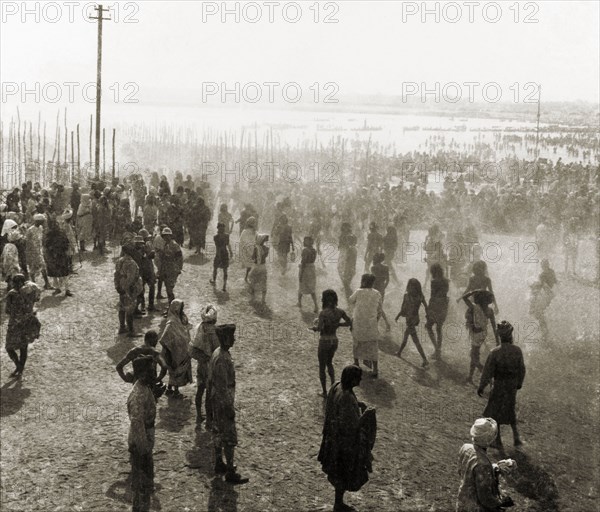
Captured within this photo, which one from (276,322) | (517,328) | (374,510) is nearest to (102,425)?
(374,510)

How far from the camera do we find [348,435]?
282 inches

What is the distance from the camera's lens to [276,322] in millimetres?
14992

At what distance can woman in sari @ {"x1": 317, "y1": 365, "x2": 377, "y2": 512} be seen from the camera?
7.09 metres

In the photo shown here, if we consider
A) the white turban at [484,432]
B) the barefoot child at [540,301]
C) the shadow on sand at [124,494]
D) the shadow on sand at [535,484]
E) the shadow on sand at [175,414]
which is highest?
the white turban at [484,432]

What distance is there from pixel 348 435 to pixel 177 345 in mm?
3507

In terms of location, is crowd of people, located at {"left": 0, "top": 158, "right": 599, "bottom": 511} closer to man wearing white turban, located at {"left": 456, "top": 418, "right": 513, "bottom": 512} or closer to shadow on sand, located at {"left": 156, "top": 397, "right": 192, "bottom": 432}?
man wearing white turban, located at {"left": 456, "top": 418, "right": 513, "bottom": 512}

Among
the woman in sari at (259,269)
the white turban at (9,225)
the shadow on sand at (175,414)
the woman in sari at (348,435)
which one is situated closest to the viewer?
the woman in sari at (348,435)

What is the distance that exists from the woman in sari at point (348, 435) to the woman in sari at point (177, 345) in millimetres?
3211

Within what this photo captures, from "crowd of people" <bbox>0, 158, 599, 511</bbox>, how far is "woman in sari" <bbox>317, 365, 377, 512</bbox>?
0.01 meters

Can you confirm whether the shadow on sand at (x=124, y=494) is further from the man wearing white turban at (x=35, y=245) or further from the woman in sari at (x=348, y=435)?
the man wearing white turban at (x=35, y=245)

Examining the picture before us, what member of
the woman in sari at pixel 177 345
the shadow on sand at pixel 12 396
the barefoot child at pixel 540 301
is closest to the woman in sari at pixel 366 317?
the woman in sari at pixel 177 345

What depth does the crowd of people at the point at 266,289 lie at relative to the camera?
7.32 m

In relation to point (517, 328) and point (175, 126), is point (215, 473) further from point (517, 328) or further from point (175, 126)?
point (175, 126)

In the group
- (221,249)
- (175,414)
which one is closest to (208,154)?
(221,249)
